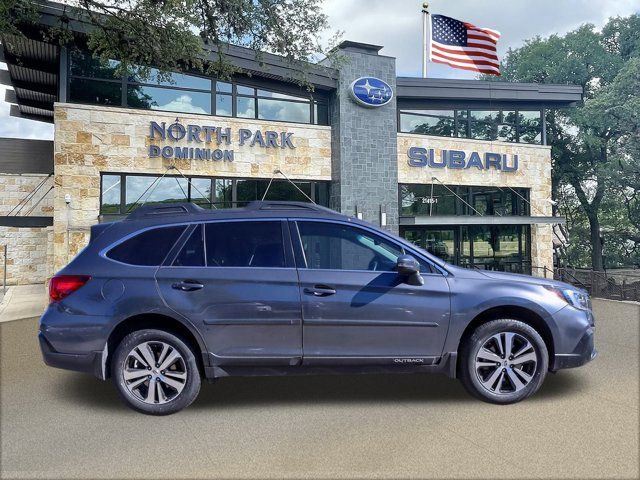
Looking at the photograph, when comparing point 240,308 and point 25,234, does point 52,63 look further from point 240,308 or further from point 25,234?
point 240,308

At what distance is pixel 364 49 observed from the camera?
16.8m

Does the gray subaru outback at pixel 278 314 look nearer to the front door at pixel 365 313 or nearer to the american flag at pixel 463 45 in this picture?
the front door at pixel 365 313

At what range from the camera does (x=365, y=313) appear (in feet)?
15.1

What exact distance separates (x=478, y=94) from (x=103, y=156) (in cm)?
1274

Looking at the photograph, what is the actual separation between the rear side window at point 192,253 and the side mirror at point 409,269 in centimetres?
178

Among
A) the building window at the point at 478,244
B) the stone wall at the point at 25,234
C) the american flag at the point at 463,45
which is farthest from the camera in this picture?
the building window at the point at 478,244

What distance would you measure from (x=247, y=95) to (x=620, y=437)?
44.6 feet

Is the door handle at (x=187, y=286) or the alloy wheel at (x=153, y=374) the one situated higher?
the door handle at (x=187, y=286)

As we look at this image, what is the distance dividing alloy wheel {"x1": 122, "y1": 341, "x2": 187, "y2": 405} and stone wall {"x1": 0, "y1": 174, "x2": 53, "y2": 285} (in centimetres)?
1545

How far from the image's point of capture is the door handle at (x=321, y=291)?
4594 mm

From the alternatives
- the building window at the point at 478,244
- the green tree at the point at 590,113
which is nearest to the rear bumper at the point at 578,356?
the building window at the point at 478,244

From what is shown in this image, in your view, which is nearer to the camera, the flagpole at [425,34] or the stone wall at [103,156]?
the stone wall at [103,156]

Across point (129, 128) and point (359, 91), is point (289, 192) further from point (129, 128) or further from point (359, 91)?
point (129, 128)

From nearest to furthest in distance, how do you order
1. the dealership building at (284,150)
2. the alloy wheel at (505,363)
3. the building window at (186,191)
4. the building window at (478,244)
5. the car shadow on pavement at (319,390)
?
the alloy wheel at (505,363) < the car shadow on pavement at (319,390) < the dealership building at (284,150) < the building window at (186,191) < the building window at (478,244)
